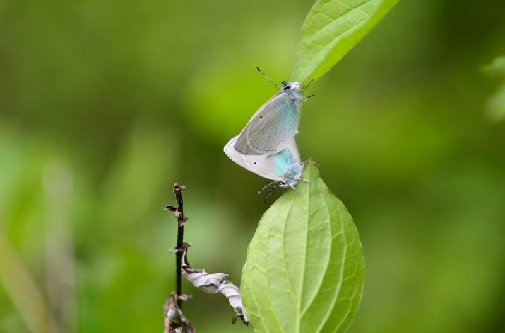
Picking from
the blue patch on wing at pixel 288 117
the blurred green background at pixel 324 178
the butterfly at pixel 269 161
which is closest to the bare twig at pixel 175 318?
the butterfly at pixel 269 161

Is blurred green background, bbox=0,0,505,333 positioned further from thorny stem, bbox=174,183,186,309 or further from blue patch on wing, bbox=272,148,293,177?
thorny stem, bbox=174,183,186,309

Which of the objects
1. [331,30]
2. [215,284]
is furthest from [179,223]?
[331,30]

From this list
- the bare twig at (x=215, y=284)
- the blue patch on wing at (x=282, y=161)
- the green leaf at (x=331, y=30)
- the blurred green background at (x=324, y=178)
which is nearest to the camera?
the green leaf at (x=331, y=30)

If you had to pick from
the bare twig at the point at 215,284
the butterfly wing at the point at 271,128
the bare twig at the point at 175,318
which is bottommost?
the bare twig at the point at 175,318

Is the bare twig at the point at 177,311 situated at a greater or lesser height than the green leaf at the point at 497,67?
lesser

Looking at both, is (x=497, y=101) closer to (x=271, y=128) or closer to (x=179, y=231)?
(x=271, y=128)

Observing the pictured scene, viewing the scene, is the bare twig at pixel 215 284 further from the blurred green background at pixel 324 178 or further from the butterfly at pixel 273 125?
the blurred green background at pixel 324 178

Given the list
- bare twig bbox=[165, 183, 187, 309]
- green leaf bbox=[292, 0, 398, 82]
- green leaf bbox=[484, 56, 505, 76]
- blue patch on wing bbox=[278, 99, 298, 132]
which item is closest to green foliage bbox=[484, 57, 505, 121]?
green leaf bbox=[484, 56, 505, 76]
